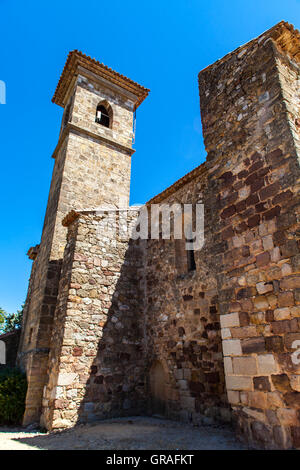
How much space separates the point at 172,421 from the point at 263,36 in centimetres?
686

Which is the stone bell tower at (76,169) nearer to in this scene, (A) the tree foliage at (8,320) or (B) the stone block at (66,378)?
(B) the stone block at (66,378)

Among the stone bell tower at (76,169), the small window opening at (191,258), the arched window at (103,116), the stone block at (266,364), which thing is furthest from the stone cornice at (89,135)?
the stone block at (266,364)

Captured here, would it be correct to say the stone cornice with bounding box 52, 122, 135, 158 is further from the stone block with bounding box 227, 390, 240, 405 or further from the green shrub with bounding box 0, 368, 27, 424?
the stone block with bounding box 227, 390, 240, 405

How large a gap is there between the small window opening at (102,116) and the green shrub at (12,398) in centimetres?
918

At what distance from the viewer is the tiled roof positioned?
37.4ft

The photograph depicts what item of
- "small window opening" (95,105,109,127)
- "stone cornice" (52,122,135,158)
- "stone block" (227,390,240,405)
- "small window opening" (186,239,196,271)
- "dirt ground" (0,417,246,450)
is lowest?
"dirt ground" (0,417,246,450)

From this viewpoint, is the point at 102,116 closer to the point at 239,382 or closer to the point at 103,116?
the point at 103,116

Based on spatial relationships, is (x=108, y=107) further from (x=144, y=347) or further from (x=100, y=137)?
(x=144, y=347)

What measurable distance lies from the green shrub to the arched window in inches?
362

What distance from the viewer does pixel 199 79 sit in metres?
5.51

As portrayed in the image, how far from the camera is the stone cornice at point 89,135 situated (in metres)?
10.4

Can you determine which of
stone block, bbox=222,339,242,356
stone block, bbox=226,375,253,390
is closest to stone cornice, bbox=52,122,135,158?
stone block, bbox=222,339,242,356

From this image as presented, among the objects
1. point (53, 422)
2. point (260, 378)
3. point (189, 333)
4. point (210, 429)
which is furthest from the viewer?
point (189, 333)
